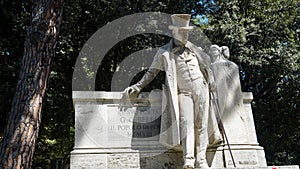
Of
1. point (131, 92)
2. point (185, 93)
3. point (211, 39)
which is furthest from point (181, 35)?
point (211, 39)

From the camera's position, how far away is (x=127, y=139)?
591cm

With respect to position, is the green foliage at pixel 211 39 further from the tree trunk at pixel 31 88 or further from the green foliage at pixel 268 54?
the tree trunk at pixel 31 88

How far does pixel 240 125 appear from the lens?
20.9ft

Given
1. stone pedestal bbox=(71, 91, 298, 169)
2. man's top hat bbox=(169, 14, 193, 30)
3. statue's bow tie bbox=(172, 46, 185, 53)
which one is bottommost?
stone pedestal bbox=(71, 91, 298, 169)

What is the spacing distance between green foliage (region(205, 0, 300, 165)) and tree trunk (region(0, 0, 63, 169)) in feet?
23.2

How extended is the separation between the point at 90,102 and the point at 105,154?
3.21ft

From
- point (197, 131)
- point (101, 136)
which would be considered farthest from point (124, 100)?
point (197, 131)

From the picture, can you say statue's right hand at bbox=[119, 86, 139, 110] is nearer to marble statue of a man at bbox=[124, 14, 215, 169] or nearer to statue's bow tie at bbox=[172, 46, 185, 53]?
marble statue of a man at bbox=[124, 14, 215, 169]

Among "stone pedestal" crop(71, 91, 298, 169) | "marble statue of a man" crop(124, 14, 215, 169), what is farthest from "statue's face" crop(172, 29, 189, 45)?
"stone pedestal" crop(71, 91, 298, 169)

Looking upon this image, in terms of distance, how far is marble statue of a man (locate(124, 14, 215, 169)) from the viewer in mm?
5375

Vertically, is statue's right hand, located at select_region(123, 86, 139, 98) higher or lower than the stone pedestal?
higher

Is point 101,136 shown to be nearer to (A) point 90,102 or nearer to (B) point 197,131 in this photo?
(A) point 90,102

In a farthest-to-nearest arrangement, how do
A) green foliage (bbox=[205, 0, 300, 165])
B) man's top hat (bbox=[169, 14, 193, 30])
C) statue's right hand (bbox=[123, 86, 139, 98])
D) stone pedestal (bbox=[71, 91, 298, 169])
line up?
green foliage (bbox=[205, 0, 300, 165]) < statue's right hand (bbox=[123, 86, 139, 98]) < man's top hat (bbox=[169, 14, 193, 30]) < stone pedestal (bbox=[71, 91, 298, 169])

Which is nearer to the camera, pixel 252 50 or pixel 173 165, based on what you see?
pixel 173 165
